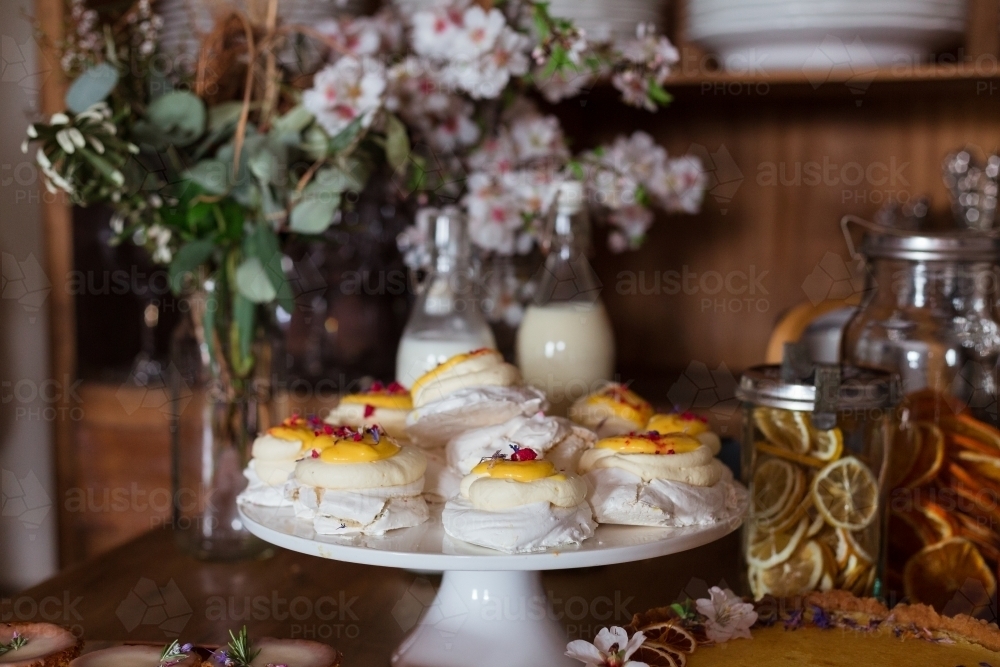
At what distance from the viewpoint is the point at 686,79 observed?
4.70ft

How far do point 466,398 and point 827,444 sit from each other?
328 millimetres

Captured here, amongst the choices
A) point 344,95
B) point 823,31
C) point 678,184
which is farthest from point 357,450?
point 823,31

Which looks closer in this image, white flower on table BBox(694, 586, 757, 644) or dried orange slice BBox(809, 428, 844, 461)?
white flower on table BBox(694, 586, 757, 644)

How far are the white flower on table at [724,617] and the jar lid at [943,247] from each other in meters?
0.43

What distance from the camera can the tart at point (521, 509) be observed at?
70 centimetres

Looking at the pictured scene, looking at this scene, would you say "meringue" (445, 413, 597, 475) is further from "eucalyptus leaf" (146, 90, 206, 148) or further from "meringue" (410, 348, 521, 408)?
"eucalyptus leaf" (146, 90, 206, 148)

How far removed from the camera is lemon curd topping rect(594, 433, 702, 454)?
79cm

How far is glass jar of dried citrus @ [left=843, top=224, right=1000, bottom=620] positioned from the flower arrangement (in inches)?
14.8

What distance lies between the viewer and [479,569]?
0.70m

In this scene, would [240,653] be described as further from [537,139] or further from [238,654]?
[537,139]

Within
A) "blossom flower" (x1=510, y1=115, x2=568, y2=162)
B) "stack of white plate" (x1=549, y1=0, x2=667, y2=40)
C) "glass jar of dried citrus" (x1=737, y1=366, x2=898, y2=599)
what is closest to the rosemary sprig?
"glass jar of dried citrus" (x1=737, y1=366, x2=898, y2=599)

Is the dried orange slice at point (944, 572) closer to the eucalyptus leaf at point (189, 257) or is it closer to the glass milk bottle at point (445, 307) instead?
the glass milk bottle at point (445, 307)

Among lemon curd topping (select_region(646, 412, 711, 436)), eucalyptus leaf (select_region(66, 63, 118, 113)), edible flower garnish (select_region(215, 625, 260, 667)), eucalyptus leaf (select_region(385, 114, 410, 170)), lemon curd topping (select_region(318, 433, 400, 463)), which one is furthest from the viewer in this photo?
eucalyptus leaf (select_region(385, 114, 410, 170))

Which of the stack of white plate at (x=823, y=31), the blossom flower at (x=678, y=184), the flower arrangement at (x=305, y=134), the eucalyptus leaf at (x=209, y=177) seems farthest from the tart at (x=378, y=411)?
the stack of white plate at (x=823, y=31)
